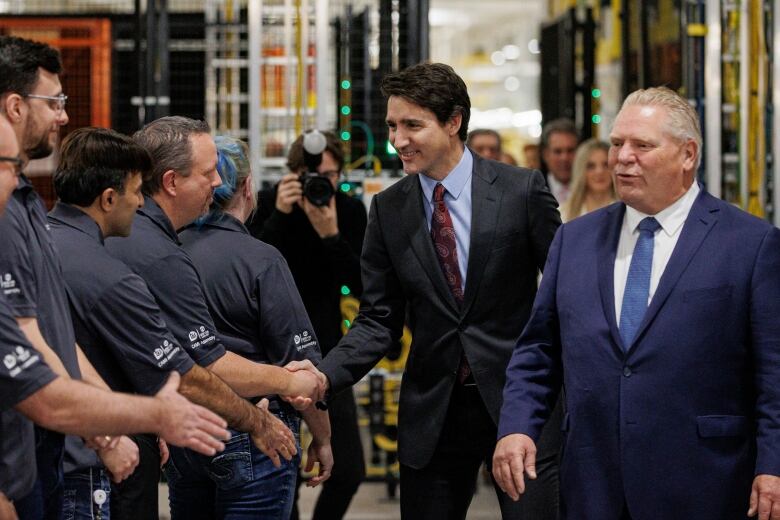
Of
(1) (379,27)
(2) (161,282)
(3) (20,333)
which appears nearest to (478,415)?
(2) (161,282)

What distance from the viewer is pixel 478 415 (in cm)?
350

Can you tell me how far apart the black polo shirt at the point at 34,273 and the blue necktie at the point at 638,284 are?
1.18 meters

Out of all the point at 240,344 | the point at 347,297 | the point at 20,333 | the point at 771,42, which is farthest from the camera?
the point at 347,297

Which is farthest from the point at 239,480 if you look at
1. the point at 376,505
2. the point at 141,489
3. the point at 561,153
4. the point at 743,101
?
the point at 561,153

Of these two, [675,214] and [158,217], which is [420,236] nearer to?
[158,217]

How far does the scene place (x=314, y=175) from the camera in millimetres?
4785

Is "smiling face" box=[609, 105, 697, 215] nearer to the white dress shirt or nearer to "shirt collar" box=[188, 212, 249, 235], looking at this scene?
the white dress shirt

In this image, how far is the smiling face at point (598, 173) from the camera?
581 cm

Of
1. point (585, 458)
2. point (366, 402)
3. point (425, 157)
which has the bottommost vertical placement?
point (366, 402)

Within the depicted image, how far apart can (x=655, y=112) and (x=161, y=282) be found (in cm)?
122

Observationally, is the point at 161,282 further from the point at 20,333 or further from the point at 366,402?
the point at 366,402

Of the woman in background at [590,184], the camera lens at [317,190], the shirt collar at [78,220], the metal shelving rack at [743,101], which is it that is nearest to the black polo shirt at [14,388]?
the shirt collar at [78,220]

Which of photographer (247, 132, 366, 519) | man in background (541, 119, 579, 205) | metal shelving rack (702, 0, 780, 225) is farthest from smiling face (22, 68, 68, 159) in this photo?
man in background (541, 119, 579, 205)

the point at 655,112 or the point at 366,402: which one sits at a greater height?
the point at 655,112
